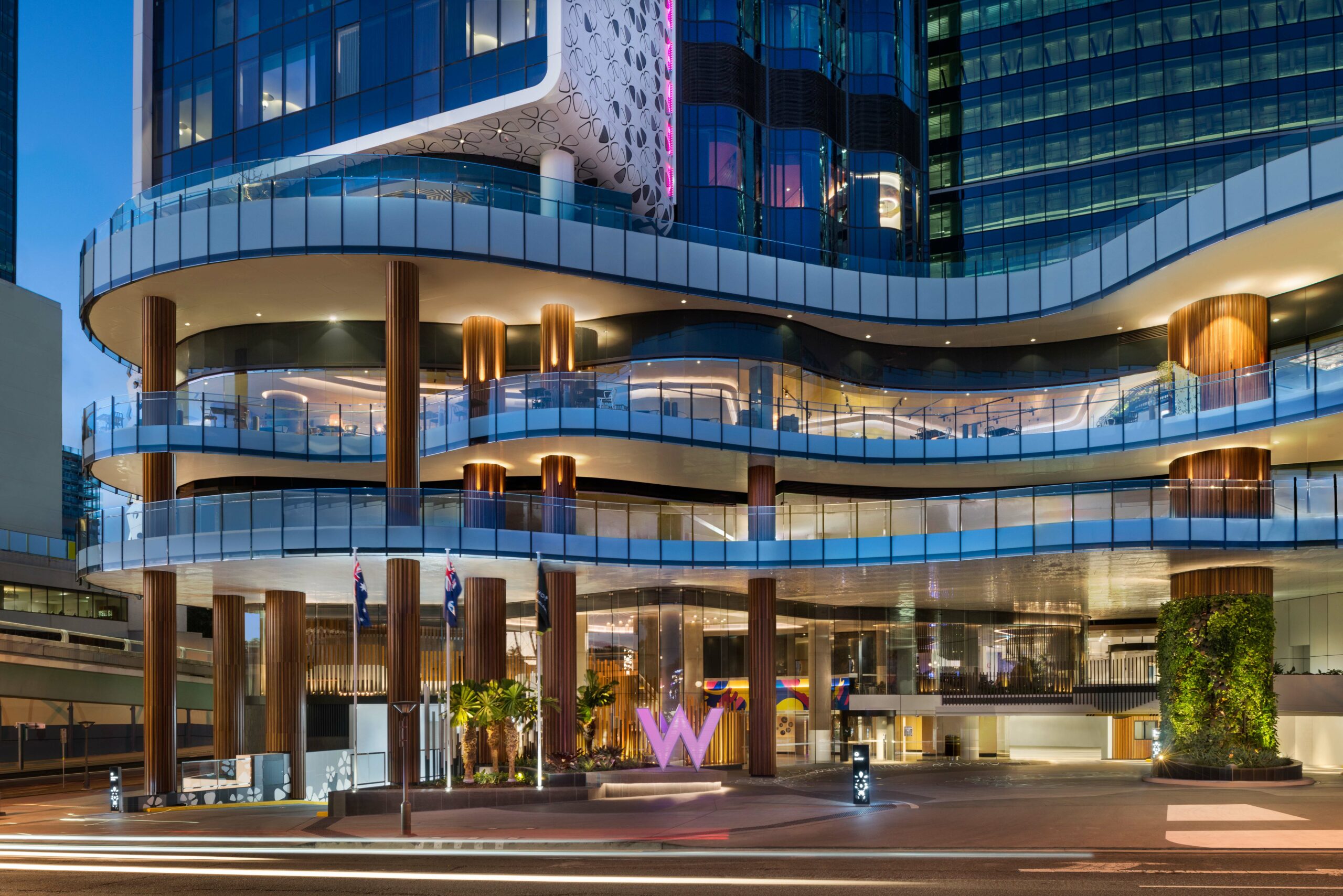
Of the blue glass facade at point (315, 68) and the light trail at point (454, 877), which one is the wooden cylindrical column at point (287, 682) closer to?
the blue glass facade at point (315, 68)

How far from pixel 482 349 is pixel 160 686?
15.3 meters

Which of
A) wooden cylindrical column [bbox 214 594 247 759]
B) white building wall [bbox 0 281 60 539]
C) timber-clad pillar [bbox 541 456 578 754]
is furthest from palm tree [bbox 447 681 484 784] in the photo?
white building wall [bbox 0 281 60 539]

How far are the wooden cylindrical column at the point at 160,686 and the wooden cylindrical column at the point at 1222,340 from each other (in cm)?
3241

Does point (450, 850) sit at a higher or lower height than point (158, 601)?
lower

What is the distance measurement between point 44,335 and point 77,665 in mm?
36149

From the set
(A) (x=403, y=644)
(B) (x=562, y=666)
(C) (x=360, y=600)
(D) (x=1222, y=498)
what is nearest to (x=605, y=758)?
(B) (x=562, y=666)

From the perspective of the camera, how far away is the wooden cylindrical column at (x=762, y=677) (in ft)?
149

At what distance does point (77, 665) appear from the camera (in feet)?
205

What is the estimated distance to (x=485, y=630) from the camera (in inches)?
1757

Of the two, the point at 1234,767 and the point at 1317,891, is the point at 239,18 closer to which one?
the point at 1234,767

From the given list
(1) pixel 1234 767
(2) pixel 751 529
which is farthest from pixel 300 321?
(1) pixel 1234 767

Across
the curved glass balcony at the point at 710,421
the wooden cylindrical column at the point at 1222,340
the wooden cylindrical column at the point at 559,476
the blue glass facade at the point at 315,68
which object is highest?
the blue glass facade at the point at 315,68

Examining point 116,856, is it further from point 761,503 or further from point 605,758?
point 761,503

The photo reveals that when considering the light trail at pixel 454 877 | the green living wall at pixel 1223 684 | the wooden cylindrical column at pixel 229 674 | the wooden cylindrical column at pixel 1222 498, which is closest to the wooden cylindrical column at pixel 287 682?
the wooden cylindrical column at pixel 229 674
